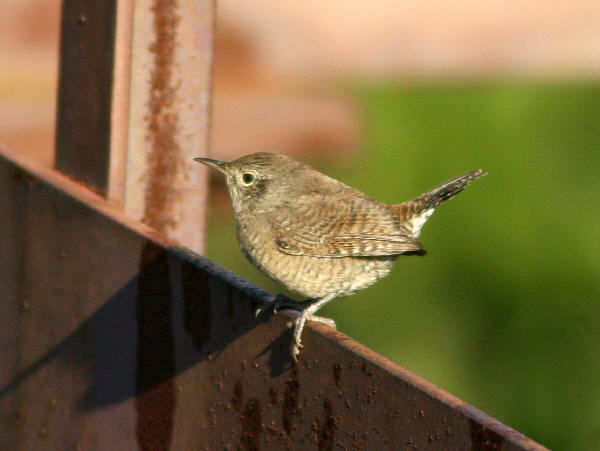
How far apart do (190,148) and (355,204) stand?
2.31 feet

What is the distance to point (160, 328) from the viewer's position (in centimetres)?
253

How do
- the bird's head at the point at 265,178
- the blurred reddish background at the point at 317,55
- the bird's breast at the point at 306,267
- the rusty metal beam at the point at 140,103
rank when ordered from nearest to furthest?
the rusty metal beam at the point at 140,103 < the bird's breast at the point at 306,267 < the bird's head at the point at 265,178 < the blurred reddish background at the point at 317,55

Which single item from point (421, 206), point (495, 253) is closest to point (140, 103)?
point (421, 206)

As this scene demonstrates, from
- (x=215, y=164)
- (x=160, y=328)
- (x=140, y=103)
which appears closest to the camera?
(x=160, y=328)

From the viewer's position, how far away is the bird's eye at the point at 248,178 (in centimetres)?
351

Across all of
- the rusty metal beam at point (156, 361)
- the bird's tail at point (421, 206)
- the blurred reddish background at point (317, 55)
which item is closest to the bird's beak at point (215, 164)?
the rusty metal beam at point (156, 361)

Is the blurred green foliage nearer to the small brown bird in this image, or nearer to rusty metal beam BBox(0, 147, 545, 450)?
the small brown bird

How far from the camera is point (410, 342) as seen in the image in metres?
6.86

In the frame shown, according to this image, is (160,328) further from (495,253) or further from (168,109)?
(495,253)

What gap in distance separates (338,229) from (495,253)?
4319 millimetres

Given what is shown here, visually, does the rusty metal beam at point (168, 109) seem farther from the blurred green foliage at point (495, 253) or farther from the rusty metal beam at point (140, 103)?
the blurred green foliage at point (495, 253)

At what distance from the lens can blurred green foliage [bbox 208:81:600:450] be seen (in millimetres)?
6652

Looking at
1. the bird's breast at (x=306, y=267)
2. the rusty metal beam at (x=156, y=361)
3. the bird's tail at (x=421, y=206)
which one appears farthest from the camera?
the bird's tail at (x=421, y=206)

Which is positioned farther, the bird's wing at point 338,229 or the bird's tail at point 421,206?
the bird's tail at point 421,206
